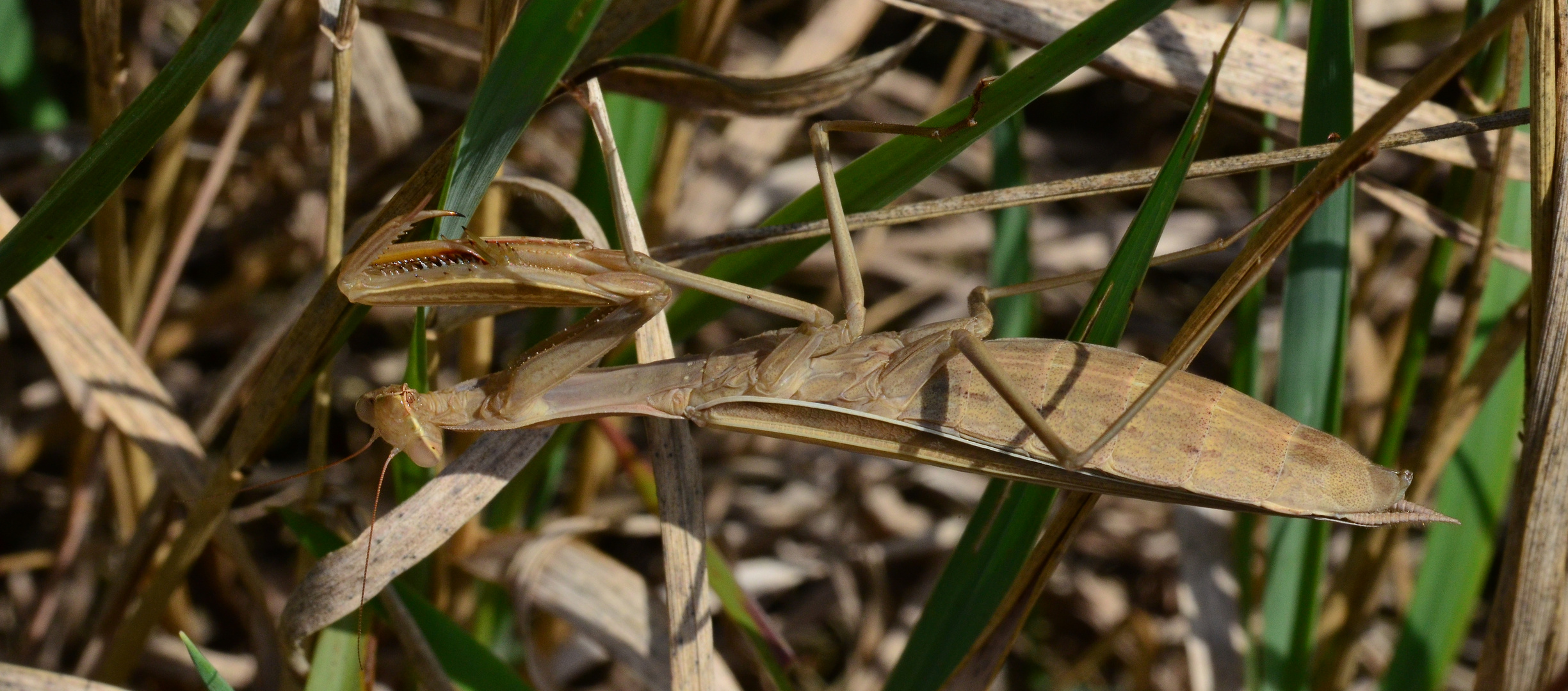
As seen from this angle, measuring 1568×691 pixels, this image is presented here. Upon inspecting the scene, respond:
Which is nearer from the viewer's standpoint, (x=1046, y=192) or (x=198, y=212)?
(x=1046, y=192)

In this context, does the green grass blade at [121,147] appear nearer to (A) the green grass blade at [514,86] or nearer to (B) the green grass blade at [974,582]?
(A) the green grass blade at [514,86]

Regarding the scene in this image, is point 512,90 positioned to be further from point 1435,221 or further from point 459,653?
point 1435,221

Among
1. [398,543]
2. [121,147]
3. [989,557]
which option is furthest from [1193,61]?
[121,147]

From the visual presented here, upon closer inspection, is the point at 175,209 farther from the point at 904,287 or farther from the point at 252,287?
the point at 904,287

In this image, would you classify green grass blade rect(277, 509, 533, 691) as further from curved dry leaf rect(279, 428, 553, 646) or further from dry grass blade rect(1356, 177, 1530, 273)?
dry grass blade rect(1356, 177, 1530, 273)

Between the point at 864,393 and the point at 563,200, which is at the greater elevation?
the point at 563,200

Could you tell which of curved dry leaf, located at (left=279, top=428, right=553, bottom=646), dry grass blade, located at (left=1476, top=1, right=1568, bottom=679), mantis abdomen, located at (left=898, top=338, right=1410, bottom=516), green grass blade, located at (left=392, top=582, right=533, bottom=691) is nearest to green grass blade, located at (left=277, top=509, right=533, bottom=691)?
green grass blade, located at (left=392, top=582, right=533, bottom=691)
